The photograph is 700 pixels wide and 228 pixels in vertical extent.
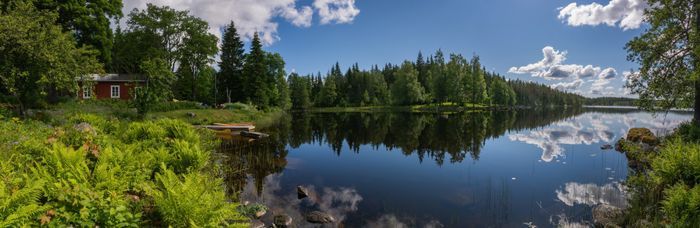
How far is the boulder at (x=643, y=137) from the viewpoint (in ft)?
62.1

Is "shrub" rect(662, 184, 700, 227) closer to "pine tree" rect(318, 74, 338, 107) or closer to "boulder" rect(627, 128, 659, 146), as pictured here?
"boulder" rect(627, 128, 659, 146)

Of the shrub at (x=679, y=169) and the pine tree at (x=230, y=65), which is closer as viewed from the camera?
the shrub at (x=679, y=169)

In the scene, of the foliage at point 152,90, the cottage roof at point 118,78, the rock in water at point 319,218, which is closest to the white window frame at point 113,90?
the cottage roof at point 118,78

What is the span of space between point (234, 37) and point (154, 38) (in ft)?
41.5

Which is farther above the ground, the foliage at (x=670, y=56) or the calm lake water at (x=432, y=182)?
the foliage at (x=670, y=56)

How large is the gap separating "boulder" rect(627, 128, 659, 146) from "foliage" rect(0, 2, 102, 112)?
34.7m

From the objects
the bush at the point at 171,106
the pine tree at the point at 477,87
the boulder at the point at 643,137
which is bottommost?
the boulder at the point at 643,137

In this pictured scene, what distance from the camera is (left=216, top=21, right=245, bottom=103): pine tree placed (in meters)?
55.8

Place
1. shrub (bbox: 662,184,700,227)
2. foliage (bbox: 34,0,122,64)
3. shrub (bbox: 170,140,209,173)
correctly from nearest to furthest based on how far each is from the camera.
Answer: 1. shrub (bbox: 662,184,700,227)
2. shrub (bbox: 170,140,209,173)
3. foliage (bbox: 34,0,122,64)

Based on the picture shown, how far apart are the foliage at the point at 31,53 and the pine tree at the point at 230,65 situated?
34872mm

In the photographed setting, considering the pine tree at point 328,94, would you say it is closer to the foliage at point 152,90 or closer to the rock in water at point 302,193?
the foliage at point 152,90

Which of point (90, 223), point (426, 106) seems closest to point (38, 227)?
point (90, 223)

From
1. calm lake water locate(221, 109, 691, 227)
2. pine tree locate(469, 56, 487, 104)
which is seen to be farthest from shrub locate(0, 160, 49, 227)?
pine tree locate(469, 56, 487, 104)

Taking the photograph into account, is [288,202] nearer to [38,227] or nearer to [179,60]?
[38,227]
